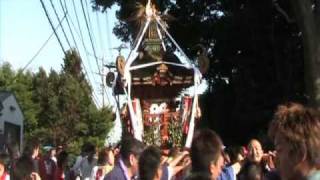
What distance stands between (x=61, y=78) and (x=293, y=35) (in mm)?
37705

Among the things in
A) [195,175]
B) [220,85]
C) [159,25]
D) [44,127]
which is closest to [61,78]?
[44,127]

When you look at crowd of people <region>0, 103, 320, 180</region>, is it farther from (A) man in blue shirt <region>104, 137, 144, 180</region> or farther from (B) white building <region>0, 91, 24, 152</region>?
(B) white building <region>0, 91, 24, 152</region>

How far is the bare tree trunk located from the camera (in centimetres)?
1786

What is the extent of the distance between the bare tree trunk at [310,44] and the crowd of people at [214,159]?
7.06 m

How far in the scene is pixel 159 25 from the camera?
18.4 metres

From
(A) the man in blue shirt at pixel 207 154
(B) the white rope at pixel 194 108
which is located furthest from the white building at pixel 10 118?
(A) the man in blue shirt at pixel 207 154

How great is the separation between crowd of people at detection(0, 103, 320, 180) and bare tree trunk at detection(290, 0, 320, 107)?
706cm

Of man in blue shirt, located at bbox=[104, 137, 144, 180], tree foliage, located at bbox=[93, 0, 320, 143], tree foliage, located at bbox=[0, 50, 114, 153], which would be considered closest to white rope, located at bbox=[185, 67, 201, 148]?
tree foliage, located at bbox=[93, 0, 320, 143]

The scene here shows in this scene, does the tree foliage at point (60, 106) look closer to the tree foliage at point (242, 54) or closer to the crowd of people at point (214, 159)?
the tree foliage at point (242, 54)

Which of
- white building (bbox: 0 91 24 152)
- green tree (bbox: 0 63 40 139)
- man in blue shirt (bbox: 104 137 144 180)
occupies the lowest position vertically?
man in blue shirt (bbox: 104 137 144 180)

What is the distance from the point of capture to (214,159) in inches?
221

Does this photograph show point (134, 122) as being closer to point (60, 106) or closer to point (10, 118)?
point (10, 118)

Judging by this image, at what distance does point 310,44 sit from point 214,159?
516 inches

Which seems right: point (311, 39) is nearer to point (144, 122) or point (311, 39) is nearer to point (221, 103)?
point (144, 122)
